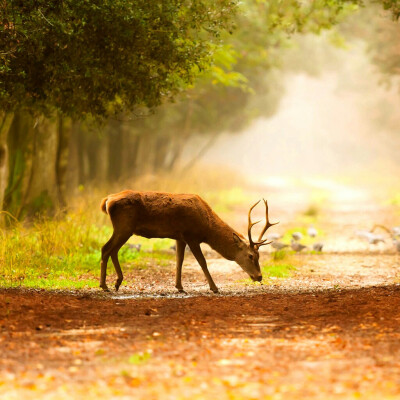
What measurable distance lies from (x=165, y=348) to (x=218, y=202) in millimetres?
24760

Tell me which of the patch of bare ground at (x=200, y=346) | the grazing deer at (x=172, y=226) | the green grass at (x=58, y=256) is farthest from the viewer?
the green grass at (x=58, y=256)

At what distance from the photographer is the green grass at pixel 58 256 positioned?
1222 cm

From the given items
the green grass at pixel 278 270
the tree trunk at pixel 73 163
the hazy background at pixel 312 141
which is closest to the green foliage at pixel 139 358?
the green grass at pixel 278 270

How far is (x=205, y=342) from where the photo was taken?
297 inches

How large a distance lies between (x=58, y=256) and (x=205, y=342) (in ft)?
22.9

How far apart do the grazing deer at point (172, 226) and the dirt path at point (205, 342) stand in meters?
0.51

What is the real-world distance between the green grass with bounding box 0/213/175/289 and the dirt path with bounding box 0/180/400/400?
1.11m

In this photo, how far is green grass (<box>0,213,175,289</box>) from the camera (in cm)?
1222

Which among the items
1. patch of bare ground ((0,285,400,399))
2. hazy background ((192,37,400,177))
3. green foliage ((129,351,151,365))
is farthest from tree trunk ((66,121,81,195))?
hazy background ((192,37,400,177))

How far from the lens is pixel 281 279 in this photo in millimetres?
13273

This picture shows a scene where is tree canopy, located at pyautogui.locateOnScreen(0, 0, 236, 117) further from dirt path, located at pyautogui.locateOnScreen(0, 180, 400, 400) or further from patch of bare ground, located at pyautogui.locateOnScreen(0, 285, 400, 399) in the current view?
patch of bare ground, located at pyautogui.locateOnScreen(0, 285, 400, 399)

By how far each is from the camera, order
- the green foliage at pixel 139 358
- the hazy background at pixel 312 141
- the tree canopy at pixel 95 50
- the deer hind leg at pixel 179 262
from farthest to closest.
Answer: the hazy background at pixel 312 141 → the deer hind leg at pixel 179 262 → the tree canopy at pixel 95 50 → the green foliage at pixel 139 358

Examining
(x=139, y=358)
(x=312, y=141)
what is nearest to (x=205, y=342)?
(x=139, y=358)

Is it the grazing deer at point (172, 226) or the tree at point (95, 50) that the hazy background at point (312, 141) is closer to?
the tree at point (95, 50)
